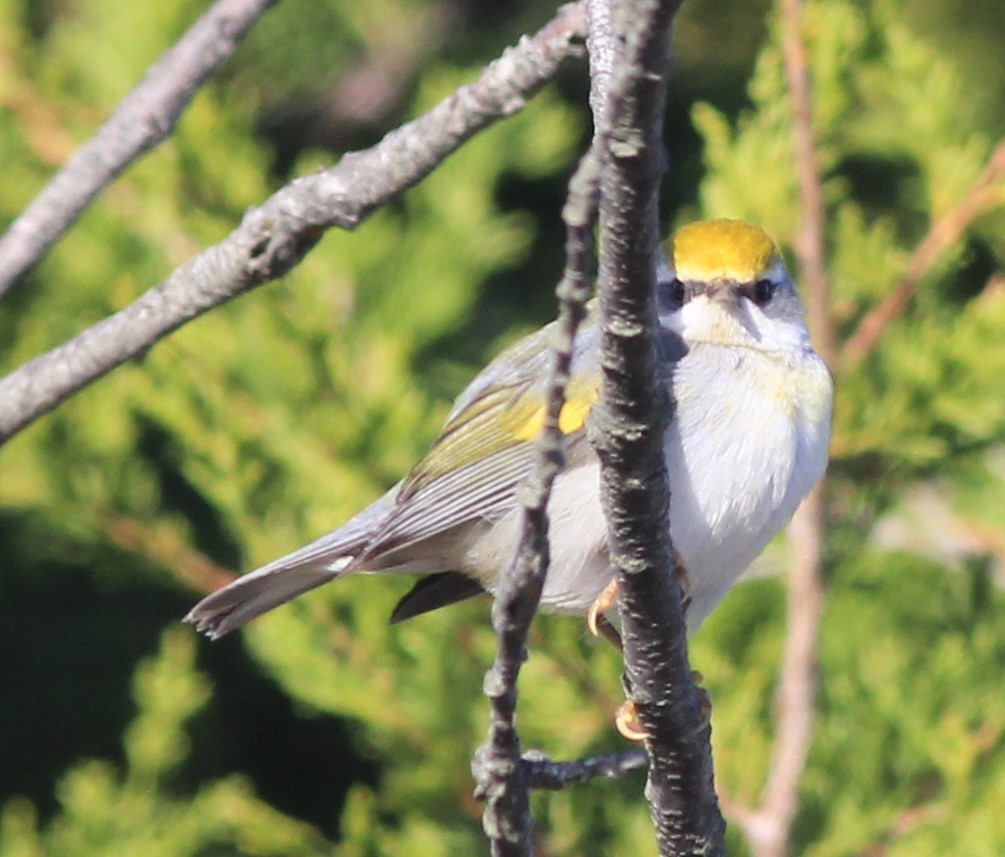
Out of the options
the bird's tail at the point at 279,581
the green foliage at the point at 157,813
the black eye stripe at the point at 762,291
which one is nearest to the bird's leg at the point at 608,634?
the bird's tail at the point at 279,581

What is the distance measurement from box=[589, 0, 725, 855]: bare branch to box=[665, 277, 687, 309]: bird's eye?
42.0 inches

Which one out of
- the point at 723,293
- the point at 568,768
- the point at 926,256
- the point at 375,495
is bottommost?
the point at 568,768

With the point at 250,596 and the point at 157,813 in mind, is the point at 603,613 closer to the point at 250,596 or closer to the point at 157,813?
the point at 250,596

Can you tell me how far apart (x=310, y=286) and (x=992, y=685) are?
1667 mm

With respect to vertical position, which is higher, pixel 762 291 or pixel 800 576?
pixel 762 291

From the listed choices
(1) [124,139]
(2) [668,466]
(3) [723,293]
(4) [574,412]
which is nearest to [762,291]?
(3) [723,293]

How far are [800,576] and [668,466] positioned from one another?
816mm

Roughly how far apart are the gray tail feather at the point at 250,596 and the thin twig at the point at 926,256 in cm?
117

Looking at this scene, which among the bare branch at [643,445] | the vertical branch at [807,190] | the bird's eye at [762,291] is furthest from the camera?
the vertical branch at [807,190]

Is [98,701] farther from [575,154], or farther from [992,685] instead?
[992,685]

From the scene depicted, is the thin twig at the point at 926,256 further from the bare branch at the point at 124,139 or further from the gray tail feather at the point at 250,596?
the bare branch at the point at 124,139

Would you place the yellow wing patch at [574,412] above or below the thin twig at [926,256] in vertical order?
below

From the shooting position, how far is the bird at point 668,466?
2.46 meters

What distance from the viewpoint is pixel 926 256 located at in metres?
3.15
